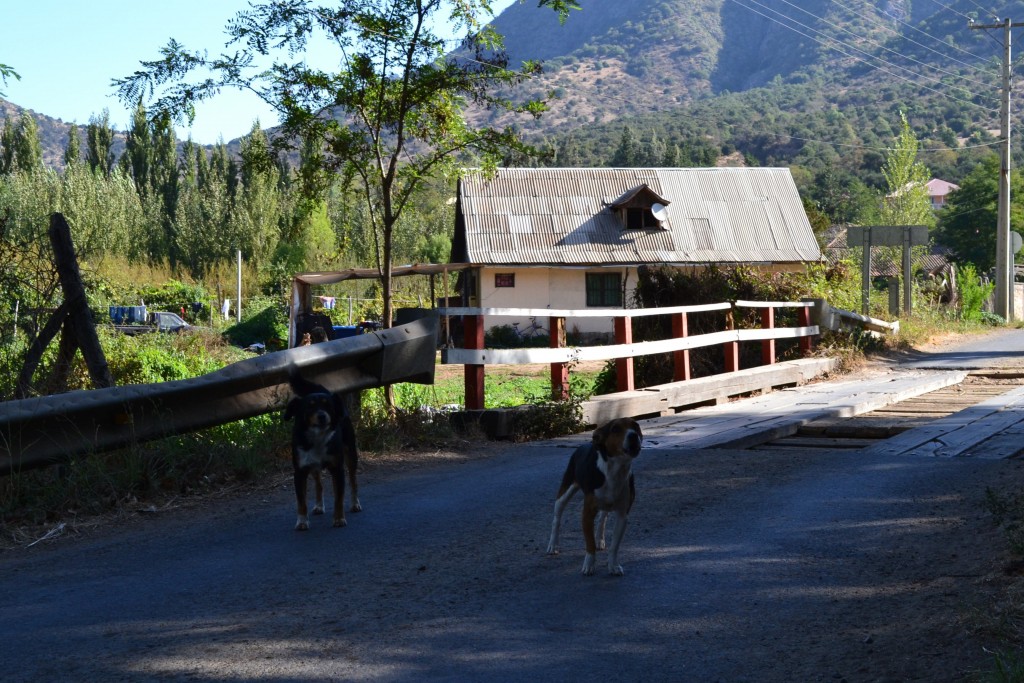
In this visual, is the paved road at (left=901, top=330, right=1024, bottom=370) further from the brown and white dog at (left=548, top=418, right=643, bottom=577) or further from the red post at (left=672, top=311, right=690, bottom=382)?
the brown and white dog at (left=548, top=418, right=643, bottom=577)

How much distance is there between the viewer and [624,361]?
12383 mm

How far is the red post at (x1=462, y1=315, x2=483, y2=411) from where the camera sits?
1040 cm

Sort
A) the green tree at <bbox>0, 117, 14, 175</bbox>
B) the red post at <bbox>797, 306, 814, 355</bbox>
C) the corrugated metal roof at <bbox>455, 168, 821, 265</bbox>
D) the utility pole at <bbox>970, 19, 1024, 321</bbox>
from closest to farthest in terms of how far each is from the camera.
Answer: the red post at <bbox>797, 306, 814, 355</bbox>, the utility pole at <bbox>970, 19, 1024, 321</bbox>, the corrugated metal roof at <bbox>455, 168, 821, 265</bbox>, the green tree at <bbox>0, 117, 14, 175</bbox>

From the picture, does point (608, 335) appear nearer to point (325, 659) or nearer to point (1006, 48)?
point (1006, 48)

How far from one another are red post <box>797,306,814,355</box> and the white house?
23.0 meters

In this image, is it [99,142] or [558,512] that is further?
[99,142]

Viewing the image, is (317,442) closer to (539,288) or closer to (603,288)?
(539,288)

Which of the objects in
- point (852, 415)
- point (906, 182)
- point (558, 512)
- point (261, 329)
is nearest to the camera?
point (558, 512)

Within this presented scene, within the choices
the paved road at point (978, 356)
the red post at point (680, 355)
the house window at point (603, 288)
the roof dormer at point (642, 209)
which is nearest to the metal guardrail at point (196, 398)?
the red post at point (680, 355)

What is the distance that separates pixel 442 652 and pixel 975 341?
26288 mm

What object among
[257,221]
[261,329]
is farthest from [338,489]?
[257,221]

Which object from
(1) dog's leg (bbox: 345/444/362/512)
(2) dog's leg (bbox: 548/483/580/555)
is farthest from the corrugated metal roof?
(2) dog's leg (bbox: 548/483/580/555)

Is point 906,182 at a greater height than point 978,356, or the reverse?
point 906,182

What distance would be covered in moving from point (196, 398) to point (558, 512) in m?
2.95
